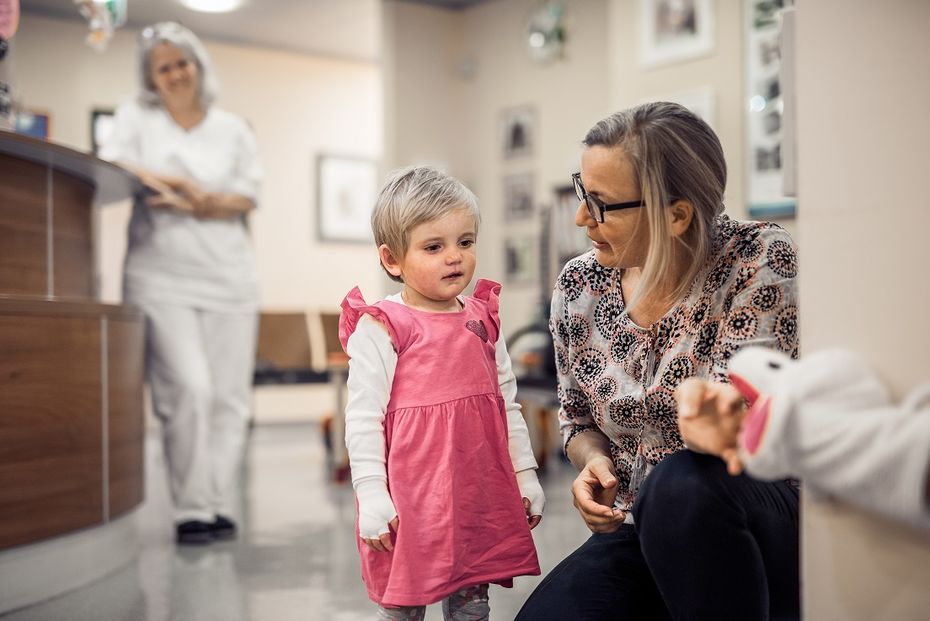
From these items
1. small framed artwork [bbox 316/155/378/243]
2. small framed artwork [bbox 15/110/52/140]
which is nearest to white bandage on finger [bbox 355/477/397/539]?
small framed artwork [bbox 15/110/52/140]

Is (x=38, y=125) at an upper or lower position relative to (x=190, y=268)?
upper

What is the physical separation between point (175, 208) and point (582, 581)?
79.1 inches

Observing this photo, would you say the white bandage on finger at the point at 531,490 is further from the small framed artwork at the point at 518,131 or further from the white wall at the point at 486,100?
the small framed artwork at the point at 518,131

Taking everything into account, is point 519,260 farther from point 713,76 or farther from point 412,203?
point 412,203

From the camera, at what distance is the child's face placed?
1458 millimetres

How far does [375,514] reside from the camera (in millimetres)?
1374

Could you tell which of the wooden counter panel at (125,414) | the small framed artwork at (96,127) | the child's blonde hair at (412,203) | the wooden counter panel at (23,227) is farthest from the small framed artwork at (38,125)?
the child's blonde hair at (412,203)

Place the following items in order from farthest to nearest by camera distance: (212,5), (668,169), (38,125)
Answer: (38,125) → (212,5) → (668,169)

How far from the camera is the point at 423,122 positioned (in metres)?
6.16

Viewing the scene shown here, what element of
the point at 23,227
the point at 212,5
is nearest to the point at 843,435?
the point at 23,227

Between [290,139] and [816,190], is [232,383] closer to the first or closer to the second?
[816,190]

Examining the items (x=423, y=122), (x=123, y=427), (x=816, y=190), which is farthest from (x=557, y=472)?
(x=816, y=190)

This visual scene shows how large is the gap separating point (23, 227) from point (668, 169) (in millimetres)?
1826

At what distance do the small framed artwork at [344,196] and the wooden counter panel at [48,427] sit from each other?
5.58 meters
